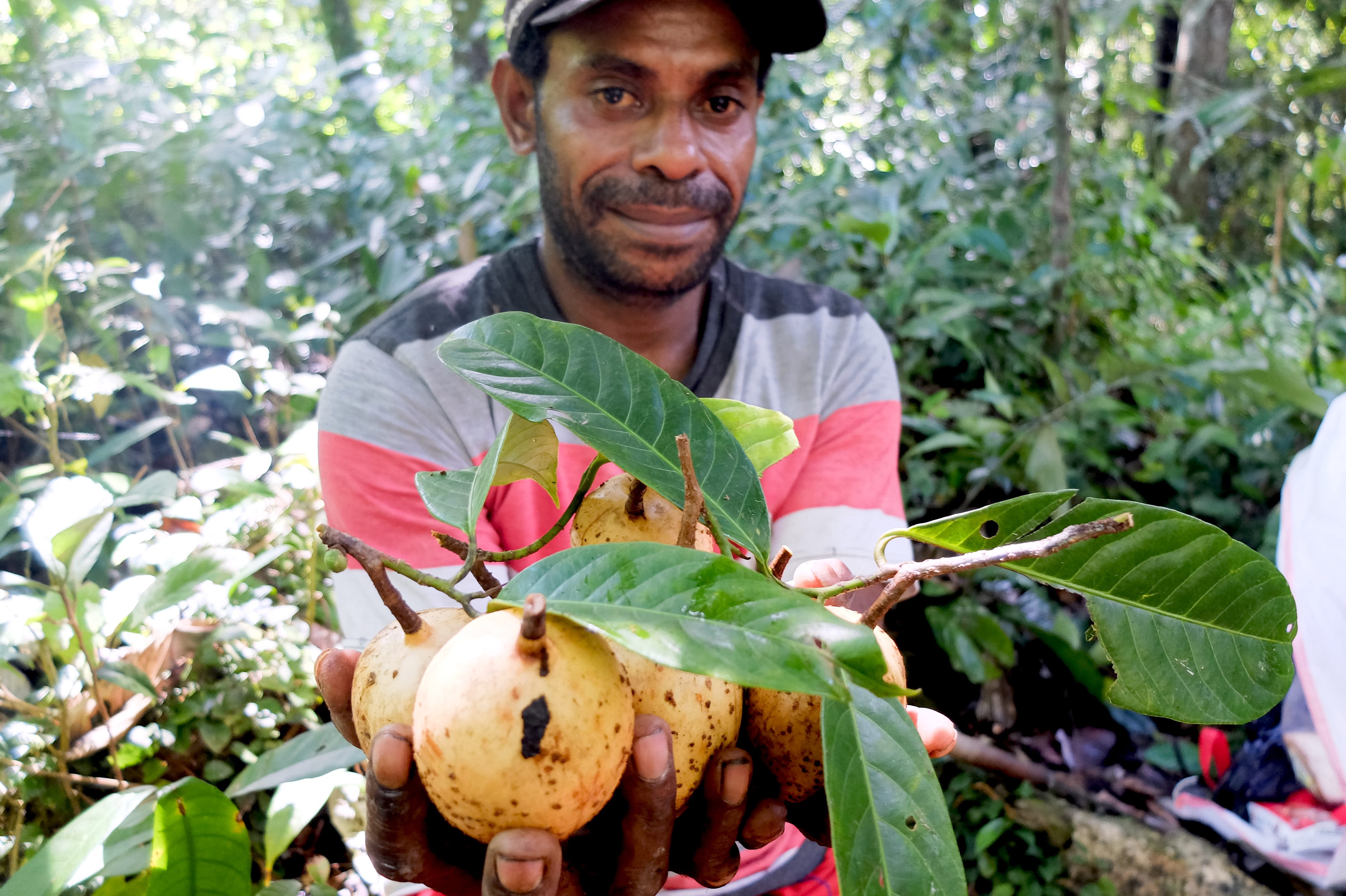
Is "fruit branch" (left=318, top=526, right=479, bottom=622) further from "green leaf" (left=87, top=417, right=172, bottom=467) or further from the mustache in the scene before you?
"green leaf" (left=87, top=417, right=172, bottom=467)

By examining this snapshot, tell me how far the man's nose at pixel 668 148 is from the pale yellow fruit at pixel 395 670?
1.19 meters

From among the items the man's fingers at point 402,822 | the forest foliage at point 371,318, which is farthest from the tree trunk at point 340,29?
the man's fingers at point 402,822

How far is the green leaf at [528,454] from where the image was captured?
32.7 inches

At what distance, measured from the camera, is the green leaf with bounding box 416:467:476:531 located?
2.60 ft

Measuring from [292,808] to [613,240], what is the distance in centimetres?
118

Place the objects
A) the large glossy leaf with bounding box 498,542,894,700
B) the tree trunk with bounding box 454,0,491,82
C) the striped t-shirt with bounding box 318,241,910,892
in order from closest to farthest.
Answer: the large glossy leaf with bounding box 498,542,894,700, the striped t-shirt with bounding box 318,241,910,892, the tree trunk with bounding box 454,0,491,82

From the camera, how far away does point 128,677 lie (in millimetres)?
1404

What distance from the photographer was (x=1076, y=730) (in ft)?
7.29

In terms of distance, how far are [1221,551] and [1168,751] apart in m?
1.70

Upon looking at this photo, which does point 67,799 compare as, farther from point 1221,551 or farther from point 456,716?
point 1221,551

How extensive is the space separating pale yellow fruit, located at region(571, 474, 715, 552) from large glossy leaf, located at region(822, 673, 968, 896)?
23cm

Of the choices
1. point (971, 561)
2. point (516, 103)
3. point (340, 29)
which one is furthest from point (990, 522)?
point (340, 29)

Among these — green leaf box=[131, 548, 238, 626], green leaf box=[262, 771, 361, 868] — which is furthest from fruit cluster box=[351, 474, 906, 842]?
green leaf box=[131, 548, 238, 626]

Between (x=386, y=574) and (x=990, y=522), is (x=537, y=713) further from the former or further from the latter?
(x=990, y=522)
